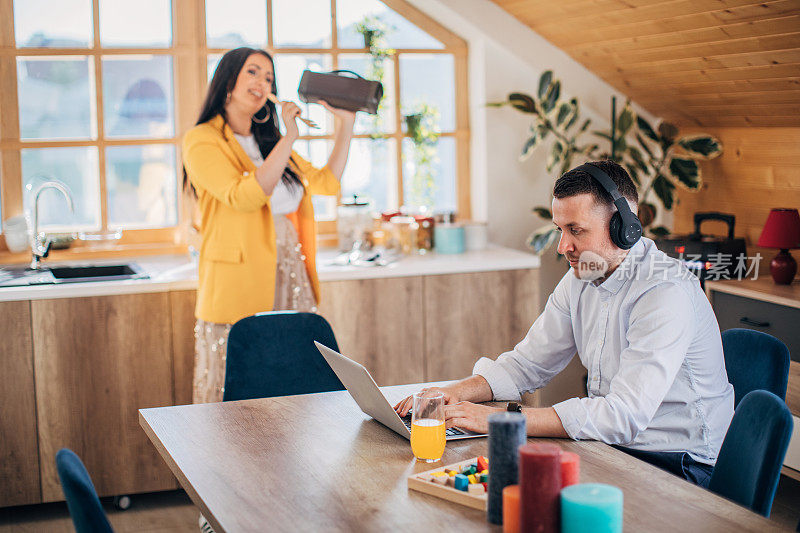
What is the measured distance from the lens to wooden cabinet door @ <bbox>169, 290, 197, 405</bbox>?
3504 mm

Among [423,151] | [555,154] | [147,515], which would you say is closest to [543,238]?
[555,154]

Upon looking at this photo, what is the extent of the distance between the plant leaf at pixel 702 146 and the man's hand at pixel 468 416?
7.69 ft

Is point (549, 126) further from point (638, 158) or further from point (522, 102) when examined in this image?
point (638, 158)

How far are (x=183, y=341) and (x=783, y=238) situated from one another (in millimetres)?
2318

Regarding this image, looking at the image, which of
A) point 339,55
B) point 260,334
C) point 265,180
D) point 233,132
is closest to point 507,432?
point 260,334

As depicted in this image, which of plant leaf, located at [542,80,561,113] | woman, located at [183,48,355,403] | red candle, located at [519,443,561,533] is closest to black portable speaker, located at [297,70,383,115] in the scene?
woman, located at [183,48,355,403]

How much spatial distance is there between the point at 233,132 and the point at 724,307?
6.60 ft

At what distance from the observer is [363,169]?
170 inches

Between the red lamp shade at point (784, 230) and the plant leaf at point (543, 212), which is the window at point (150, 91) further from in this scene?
the red lamp shade at point (784, 230)

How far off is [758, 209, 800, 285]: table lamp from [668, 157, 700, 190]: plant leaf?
0.50 metres

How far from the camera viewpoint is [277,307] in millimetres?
3352

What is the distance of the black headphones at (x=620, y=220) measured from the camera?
6.98ft

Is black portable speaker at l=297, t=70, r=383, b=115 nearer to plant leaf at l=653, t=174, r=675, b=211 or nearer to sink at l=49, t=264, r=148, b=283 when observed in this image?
sink at l=49, t=264, r=148, b=283

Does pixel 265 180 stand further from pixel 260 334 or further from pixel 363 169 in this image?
pixel 363 169
